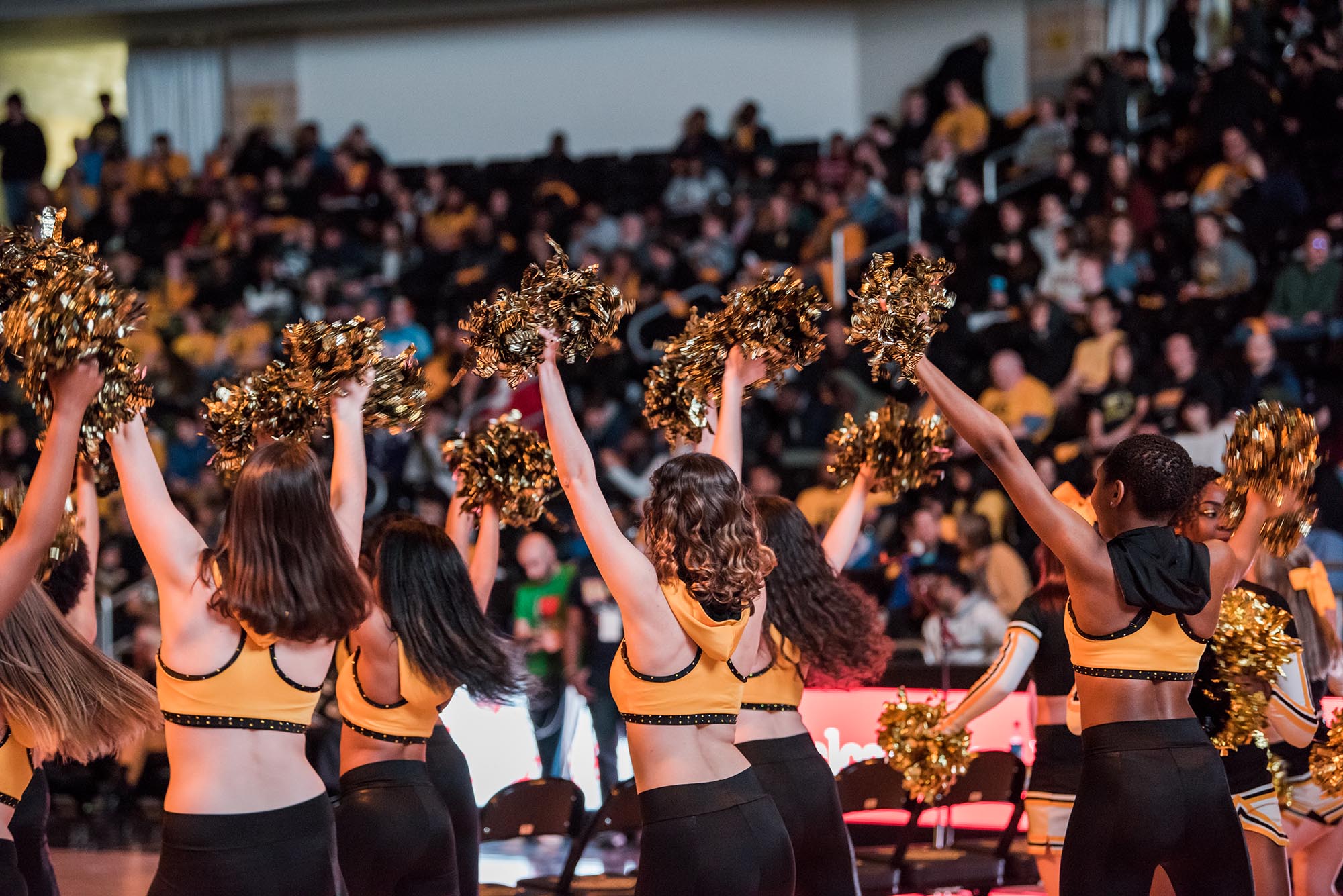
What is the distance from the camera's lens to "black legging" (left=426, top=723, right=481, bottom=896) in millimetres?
4145

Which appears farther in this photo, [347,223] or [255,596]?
[347,223]

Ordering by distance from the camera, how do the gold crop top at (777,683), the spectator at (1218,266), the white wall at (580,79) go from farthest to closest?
the white wall at (580,79) < the spectator at (1218,266) < the gold crop top at (777,683)

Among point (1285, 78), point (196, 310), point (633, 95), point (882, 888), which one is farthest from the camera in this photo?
point (633, 95)

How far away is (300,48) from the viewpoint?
16.6 metres

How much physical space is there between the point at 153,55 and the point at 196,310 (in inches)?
208

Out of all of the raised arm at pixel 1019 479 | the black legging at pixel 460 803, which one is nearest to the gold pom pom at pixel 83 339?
the black legging at pixel 460 803

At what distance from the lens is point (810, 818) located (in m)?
3.92

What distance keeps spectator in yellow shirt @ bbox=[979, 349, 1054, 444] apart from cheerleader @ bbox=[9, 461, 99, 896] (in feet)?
21.4

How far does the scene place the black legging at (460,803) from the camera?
4.14 m

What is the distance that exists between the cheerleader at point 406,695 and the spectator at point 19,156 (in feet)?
43.3

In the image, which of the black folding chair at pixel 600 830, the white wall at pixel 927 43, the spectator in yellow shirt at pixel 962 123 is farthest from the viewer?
the white wall at pixel 927 43

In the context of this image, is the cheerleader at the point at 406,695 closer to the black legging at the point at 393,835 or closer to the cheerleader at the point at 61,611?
the black legging at the point at 393,835

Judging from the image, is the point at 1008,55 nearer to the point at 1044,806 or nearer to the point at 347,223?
the point at 347,223

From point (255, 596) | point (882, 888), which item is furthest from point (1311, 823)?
point (255, 596)
